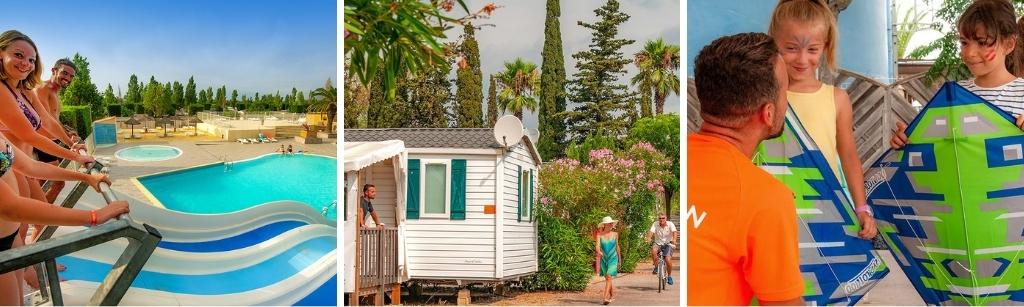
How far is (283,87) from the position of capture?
6.88 metres

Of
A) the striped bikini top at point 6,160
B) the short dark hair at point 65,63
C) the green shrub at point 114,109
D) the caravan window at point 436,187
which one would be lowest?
the caravan window at point 436,187

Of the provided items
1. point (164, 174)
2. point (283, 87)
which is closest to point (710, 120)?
point (283, 87)

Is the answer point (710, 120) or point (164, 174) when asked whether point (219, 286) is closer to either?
point (164, 174)

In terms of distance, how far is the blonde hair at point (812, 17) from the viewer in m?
5.96

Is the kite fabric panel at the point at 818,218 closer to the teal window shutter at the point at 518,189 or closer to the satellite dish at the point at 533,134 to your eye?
the satellite dish at the point at 533,134

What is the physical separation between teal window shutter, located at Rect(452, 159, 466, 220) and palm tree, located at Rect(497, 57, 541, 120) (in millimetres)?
525

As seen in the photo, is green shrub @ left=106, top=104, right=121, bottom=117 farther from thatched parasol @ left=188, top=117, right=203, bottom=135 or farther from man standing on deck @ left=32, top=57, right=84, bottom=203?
thatched parasol @ left=188, top=117, right=203, bottom=135

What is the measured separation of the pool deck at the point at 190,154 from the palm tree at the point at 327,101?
162mm

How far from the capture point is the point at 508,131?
23.2ft

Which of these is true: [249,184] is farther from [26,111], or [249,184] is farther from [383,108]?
[26,111]

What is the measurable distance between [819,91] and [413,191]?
9.09 feet

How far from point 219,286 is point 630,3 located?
3.22 metres

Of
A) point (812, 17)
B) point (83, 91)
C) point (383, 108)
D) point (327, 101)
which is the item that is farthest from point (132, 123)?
point (812, 17)

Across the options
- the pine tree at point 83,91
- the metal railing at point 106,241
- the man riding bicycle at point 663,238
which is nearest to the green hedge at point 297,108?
the pine tree at point 83,91
